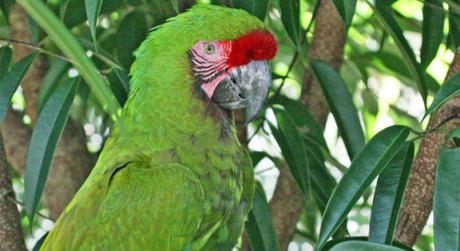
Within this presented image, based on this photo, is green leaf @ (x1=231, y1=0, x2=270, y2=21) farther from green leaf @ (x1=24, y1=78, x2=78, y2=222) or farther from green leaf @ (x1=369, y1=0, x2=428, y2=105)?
green leaf @ (x1=24, y1=78, x2=78, y2=222)

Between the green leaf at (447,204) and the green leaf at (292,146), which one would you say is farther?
the green leaf at (292,146)

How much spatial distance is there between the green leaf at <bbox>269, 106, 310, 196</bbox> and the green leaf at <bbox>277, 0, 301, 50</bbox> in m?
0.20

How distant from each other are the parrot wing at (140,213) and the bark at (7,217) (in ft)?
0.49

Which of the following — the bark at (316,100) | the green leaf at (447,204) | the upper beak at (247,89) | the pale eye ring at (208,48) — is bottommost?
the bark at (316,100)

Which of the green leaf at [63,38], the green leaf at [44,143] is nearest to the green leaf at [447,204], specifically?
the green leaf at [63,38]

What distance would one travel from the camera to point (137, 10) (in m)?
1.63

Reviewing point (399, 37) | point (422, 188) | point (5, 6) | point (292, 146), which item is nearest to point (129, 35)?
point (5, 6)

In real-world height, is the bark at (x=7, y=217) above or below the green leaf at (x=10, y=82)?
below

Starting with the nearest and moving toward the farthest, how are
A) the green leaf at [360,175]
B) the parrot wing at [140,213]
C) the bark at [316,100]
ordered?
the green leaf at [360,175], the parrot wing at [140,213], the bark at [316,100]

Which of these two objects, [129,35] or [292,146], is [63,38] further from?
[129,35]

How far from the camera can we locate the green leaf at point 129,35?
1583mm

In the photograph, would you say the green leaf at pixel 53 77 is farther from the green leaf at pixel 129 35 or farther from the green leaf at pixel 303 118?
the green leaf at pixel 303 118

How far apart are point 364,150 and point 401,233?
222mm

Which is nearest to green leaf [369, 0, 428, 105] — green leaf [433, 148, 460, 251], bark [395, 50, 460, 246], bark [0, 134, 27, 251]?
bark [395, 50, 460, 246]
